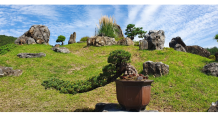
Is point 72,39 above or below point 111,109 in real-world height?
above

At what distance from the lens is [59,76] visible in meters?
8.98

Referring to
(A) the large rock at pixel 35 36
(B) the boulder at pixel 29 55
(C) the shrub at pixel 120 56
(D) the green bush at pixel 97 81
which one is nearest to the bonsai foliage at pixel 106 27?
(A) the large rock at pixel 35 36

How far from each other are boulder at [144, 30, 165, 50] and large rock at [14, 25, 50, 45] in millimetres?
11665

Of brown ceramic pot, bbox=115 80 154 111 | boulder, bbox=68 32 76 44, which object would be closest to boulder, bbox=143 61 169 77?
brown ceramic pot, bbox=115 80 154 111

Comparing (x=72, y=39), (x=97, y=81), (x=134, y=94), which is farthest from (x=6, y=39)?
(x=134, y=94)

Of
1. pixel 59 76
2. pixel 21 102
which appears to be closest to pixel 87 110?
pixel 21 102

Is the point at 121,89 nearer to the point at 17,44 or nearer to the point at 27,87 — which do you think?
the point at 27,87

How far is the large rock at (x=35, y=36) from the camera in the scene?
15.7m

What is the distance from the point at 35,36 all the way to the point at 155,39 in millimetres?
12783

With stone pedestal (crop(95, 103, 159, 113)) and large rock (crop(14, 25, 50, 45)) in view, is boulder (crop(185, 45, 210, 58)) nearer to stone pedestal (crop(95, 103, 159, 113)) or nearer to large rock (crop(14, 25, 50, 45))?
stone pedestal (crop(95, 103, 159, 113))

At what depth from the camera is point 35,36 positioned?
Answer: 16.4 metres

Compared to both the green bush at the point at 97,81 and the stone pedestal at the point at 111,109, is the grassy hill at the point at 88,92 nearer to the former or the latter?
the green bush at the point at 97,81

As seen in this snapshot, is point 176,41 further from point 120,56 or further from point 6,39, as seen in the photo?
point 6,39

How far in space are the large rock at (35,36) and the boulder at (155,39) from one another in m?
11.7
